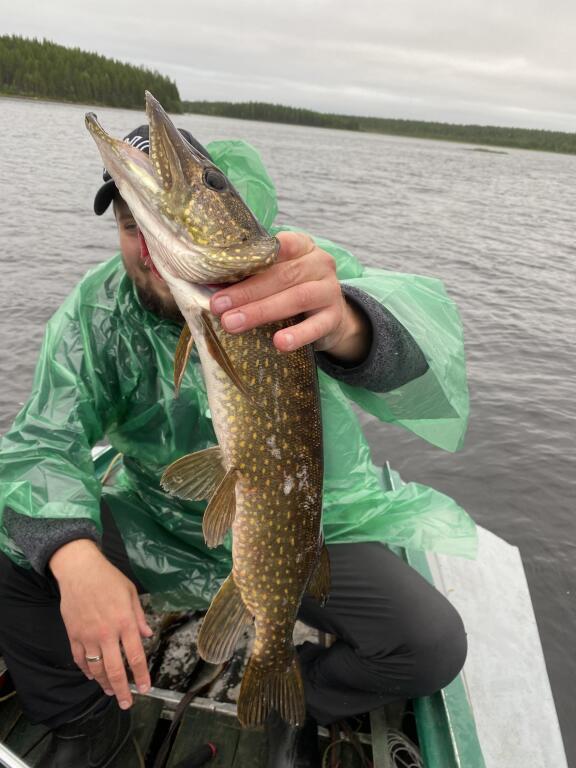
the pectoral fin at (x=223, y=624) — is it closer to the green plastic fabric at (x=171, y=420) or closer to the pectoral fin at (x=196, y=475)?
the pectoral fin at (x=196, y=475)

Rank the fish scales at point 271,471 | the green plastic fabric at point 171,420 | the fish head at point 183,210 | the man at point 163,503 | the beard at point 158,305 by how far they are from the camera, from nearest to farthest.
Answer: the fish head at point 183,210 → the fish scales at point 271,471 → the man at point 163,503 → the green plastic fabric at point 171,420 → the beard at point 158,305

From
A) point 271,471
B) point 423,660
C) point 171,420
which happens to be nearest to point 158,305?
point 171,420

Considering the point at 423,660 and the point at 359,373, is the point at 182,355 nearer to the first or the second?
the point at 359,373

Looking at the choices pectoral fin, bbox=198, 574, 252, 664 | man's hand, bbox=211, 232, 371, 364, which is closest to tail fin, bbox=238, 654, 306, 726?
pectoral fin, bbox=198, 574, 252, 664

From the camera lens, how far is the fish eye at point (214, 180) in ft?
4.96

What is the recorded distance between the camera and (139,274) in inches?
88.7

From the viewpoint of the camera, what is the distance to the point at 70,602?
5.80 feet

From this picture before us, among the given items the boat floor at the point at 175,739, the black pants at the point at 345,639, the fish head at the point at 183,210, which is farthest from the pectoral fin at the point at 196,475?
the boat floor at the point at 175,739

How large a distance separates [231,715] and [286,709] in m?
0.66

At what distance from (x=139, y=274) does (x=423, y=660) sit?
1757mm

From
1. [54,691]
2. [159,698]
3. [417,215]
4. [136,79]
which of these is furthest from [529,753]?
[136,79]

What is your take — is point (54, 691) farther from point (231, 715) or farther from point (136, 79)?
point (136, 79)

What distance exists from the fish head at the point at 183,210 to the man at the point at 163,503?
0.51ft

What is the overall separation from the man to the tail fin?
34cm
